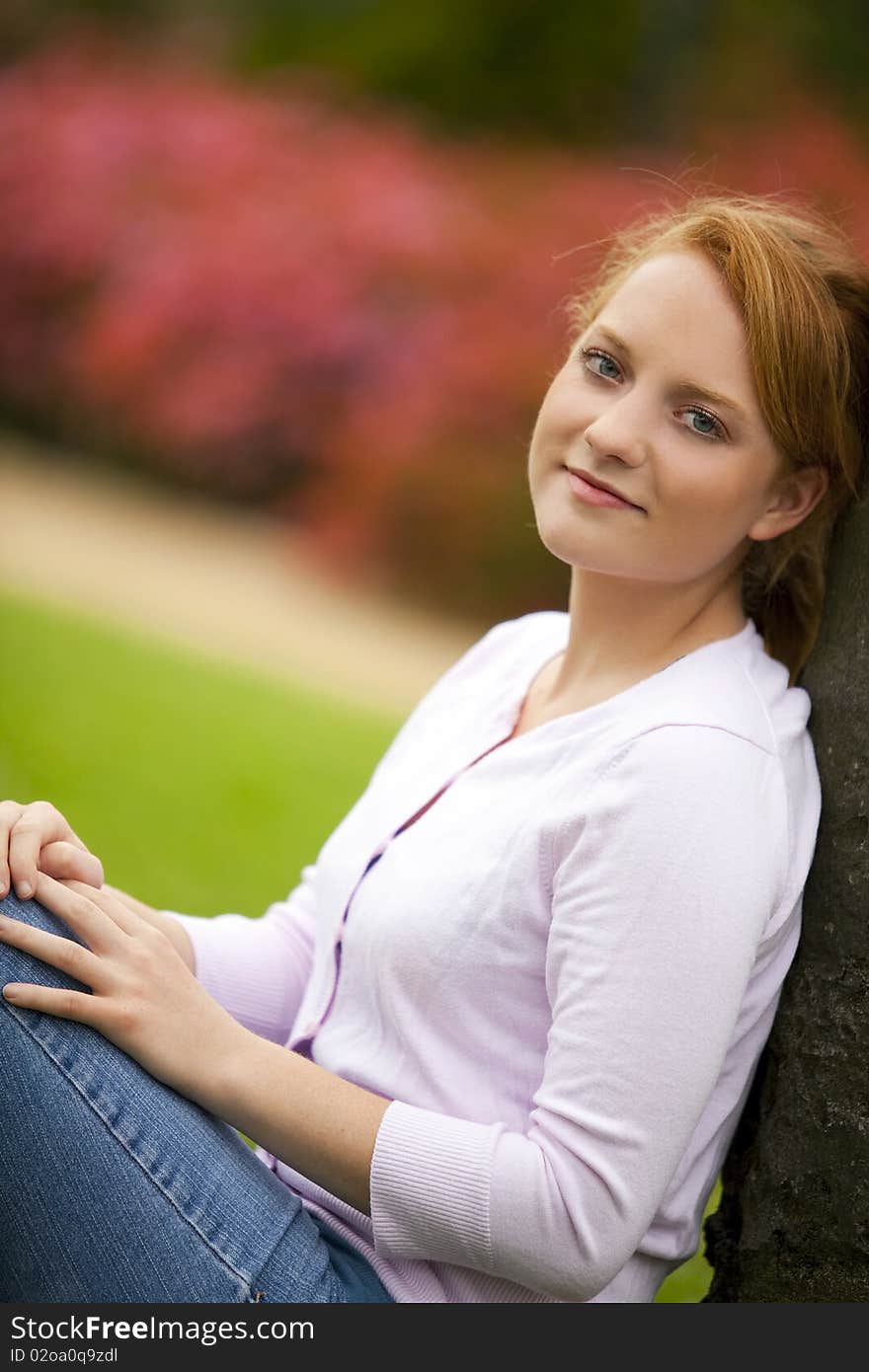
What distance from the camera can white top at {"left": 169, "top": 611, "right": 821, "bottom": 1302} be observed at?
132cm

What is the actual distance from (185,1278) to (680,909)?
56cm

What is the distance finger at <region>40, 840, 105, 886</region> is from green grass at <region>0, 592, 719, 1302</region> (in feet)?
7.10

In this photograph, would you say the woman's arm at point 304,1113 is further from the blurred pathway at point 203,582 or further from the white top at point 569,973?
the blurred pathway at point 203,582

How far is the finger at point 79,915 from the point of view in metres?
1.47

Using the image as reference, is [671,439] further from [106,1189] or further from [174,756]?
[174,756]

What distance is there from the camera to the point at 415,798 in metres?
1.65

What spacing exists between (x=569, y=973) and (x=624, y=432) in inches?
21.2

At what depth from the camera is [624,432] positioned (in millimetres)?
1524

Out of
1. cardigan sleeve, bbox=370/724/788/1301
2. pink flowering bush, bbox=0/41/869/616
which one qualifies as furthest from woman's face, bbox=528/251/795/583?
pink flowering bush, bbox=0/41/869/616

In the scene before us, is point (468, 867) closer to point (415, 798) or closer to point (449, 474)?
point (415, 798)

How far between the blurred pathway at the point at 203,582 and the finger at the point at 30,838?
176 inches

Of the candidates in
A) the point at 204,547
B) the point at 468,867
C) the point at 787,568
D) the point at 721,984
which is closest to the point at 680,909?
the point at 721,984

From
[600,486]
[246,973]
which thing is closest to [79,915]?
[246,973]

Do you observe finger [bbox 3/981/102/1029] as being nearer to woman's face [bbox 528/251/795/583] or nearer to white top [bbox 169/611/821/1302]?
white top [bbox 169/611/821/1302]
